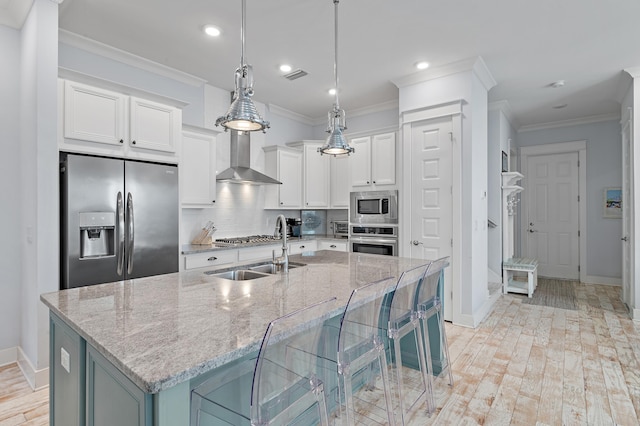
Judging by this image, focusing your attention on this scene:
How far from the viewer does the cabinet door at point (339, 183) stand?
5184 mm

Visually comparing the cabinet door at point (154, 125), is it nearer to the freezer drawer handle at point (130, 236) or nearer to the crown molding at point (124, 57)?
the freezer drawer handle at point (130, 236)

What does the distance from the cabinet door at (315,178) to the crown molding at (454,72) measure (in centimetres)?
163

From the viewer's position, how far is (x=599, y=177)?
19.4ft

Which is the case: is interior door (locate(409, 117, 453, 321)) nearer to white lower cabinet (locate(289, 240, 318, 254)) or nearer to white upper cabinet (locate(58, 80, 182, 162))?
white lower cabinet (locate(289, 240, 318, 254))

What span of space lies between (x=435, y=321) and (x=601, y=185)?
5196 mm

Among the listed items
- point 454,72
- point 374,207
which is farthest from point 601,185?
point 374,207

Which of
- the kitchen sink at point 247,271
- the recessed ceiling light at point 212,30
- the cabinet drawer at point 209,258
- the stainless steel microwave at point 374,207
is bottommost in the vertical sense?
the cabinet drawer at point 209,258

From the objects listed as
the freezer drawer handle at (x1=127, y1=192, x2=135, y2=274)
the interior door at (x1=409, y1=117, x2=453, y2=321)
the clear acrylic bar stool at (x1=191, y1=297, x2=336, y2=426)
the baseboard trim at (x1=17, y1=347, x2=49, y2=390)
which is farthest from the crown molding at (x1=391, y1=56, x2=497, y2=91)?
the baseboard trim at (x1=17, y1=347, x2=49, y2=390)

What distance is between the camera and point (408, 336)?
2699 mm

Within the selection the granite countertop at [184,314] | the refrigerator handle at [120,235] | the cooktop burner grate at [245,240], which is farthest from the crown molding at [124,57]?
the granite countertop at [184,314]

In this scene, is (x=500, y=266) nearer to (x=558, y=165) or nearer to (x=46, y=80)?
(x=558, y=165)

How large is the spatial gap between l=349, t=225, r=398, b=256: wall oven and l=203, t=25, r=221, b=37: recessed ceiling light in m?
2.85

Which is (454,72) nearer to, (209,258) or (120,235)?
(209,258)

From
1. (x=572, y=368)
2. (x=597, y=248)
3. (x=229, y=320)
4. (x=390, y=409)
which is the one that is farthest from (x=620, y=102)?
(x=229, y=320)
